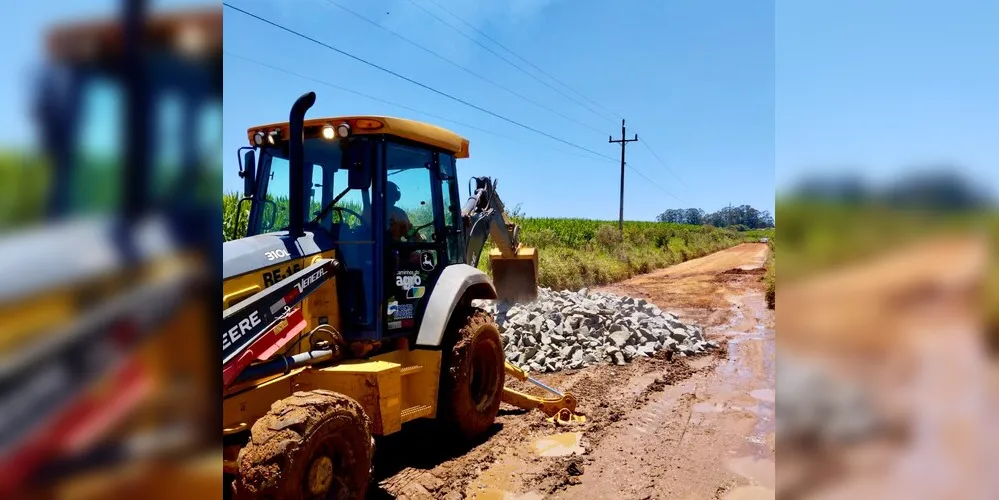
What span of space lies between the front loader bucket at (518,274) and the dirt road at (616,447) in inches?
109

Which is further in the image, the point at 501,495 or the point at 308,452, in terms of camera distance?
the point at 501,495

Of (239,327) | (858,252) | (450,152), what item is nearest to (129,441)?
(858,252)

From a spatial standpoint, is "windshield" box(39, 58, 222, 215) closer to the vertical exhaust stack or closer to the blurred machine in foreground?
the blurred machine in foreground

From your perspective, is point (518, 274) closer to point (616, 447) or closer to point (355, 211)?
point (616, 447)

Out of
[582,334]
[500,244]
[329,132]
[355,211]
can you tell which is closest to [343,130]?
[329,132]

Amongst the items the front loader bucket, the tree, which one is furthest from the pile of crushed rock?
the tree

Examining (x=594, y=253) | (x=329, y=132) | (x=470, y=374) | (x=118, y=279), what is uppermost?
(x=329, y=132)

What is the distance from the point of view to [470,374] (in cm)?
545

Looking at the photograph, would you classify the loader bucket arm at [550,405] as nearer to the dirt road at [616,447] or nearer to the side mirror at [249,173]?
the dirt road at [616,447]

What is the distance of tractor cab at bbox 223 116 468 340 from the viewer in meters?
4.66

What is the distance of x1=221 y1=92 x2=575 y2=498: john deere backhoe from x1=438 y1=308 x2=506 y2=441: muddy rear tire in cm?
1

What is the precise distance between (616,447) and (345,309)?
2728 mm

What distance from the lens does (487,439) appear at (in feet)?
19.1

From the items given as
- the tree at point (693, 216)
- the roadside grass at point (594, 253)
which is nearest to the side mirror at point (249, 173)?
the roadside grass at point (594, 253)
